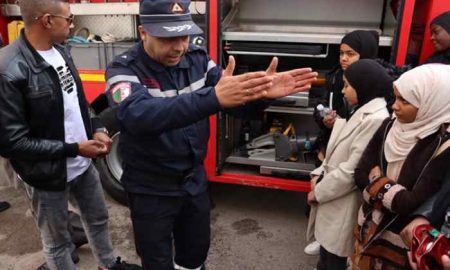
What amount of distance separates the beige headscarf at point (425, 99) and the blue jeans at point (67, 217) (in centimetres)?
183

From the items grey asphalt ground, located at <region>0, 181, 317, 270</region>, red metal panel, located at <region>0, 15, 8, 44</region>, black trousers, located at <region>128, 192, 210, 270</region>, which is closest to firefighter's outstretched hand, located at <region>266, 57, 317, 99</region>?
black trousers, located at <region>128, 192, 210, 270</region>

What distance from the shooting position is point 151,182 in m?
1.86

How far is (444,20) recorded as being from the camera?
7.89ft

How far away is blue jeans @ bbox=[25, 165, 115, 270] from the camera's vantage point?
217 centimetres

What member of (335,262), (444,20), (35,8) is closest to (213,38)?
(35,8)

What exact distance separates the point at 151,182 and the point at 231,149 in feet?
5.98

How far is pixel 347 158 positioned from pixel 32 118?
5.58 feet

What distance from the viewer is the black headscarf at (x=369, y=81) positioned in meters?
1.98

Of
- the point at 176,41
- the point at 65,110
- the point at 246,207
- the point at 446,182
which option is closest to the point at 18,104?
the point at 65,110

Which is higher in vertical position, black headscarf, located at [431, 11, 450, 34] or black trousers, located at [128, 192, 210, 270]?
black headscarf, located at [431, 11, 450, 34]

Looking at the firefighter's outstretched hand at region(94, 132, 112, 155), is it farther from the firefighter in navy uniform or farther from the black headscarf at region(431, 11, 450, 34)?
the black headscarf at region(431, 11, 450, 34)

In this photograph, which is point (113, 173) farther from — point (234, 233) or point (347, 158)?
point (347, 158)

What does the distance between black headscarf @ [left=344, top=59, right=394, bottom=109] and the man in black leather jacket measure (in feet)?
4.79

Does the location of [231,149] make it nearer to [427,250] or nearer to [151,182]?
[151,182]
